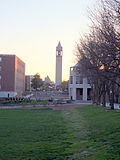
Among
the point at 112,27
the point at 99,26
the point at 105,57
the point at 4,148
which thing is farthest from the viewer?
the point at 105,57

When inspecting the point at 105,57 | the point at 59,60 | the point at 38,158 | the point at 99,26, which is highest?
the point at 59,60

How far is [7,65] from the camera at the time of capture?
9119 centimetres

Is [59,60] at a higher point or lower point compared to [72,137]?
higher

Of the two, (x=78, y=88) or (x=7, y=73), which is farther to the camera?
(x=7, y=73)

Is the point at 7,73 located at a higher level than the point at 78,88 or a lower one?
higher

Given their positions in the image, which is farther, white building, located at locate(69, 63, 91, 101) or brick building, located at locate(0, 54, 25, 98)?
brick building, located at locate(0, 54, 25, 98)

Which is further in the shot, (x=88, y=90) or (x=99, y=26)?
(x=88, y=90)

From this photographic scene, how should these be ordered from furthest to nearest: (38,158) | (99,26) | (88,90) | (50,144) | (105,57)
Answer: (88,90)
(105,57)
(99,26)
(50,144)
(38,158)

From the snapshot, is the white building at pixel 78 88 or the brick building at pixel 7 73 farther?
the brick building at pixel 7 73

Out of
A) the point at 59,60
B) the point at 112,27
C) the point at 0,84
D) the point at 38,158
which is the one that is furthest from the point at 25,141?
the point at 59,60

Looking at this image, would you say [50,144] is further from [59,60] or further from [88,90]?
[59,60]

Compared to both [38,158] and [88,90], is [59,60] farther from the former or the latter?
[38,158]

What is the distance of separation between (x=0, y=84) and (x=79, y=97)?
22.4m

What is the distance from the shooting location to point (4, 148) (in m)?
13.8
